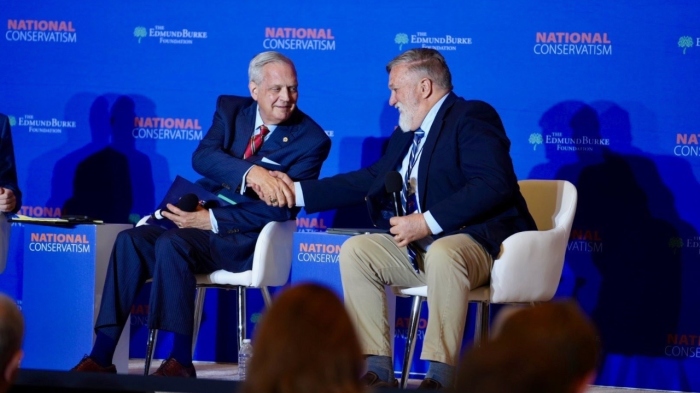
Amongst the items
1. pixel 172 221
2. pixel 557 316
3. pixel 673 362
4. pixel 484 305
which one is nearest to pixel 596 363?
pixel 557 316

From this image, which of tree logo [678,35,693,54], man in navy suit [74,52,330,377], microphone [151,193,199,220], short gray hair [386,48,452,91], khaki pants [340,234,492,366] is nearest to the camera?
khaki pants [340,234,492,366]

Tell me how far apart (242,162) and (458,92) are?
135 cm

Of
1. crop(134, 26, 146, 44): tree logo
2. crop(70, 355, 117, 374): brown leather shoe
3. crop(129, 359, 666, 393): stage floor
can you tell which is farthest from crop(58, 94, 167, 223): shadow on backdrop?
crop(70, 355, 117, 374): brown leather shoe

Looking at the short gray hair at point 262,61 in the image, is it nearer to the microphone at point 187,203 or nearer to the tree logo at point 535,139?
the microphone at point 187,203

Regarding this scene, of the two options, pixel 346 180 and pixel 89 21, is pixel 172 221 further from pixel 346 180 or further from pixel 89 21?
pixel 89 21

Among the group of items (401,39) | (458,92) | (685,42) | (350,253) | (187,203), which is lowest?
(350,253)

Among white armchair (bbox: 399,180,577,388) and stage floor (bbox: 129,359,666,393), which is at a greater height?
white armchair (bbox: 399,180,577,388)

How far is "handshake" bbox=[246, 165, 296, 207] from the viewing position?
464 centimetres

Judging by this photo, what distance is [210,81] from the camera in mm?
5762

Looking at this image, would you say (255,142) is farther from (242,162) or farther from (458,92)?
(458,92)

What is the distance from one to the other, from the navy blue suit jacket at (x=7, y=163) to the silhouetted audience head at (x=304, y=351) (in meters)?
3.80

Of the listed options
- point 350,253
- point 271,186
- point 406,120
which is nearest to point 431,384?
point 350,253

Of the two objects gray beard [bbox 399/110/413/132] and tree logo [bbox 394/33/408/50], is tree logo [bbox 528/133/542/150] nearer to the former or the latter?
tree logo [bbox 394/33/408/50]

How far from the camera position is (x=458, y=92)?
5.45m
